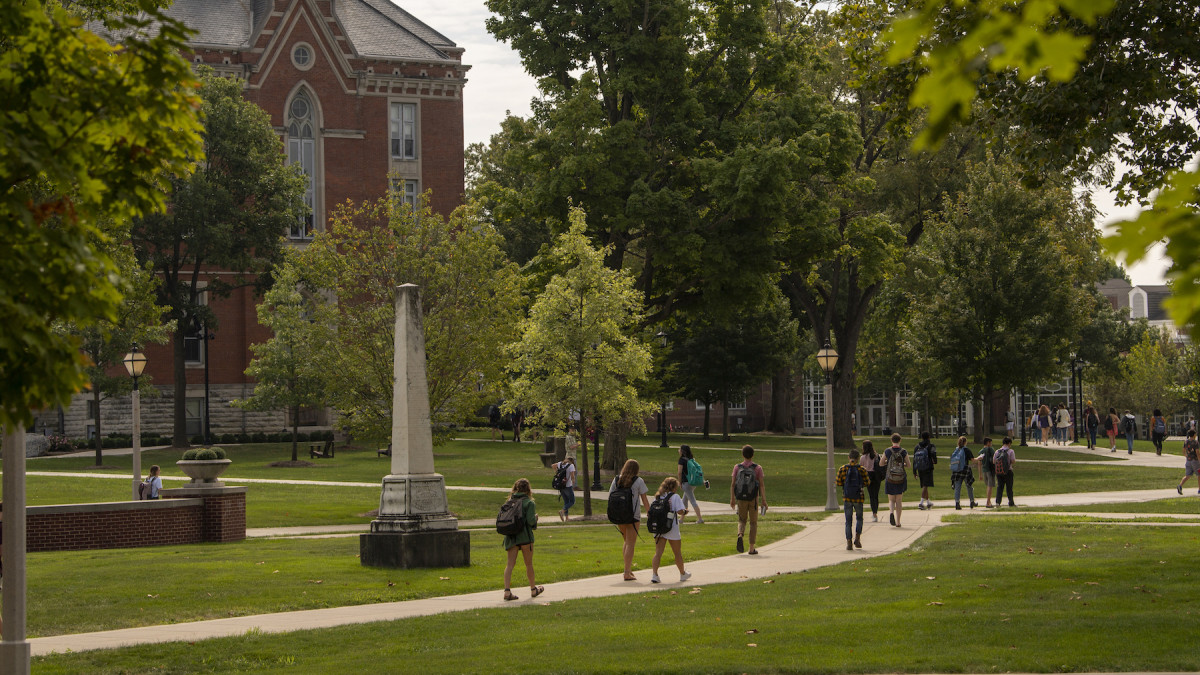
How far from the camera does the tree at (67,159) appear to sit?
16.1 ft

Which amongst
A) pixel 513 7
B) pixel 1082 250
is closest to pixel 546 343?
pixel 513 7

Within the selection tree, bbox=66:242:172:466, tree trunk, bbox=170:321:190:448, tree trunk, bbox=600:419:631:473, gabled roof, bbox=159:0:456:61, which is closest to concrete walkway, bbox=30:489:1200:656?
tree, bbox=66:242:172:466

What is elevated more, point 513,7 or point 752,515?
point 513,7

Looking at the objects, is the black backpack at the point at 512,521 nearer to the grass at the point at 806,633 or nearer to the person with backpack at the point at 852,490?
the grass at the point at 806,633

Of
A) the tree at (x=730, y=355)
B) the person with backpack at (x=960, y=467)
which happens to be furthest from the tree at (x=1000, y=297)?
the tree at (x=730, y=355)

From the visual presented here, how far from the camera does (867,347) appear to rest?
208ft

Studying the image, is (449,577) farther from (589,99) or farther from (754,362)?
(754,362)

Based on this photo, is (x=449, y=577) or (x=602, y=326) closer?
(x=449, y=577)

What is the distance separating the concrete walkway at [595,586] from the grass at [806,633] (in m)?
0.63

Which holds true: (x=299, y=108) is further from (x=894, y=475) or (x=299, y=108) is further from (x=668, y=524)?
(x=668, y=524)

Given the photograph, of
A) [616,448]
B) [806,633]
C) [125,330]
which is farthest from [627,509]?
[125,330]

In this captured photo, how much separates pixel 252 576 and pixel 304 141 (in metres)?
43.8

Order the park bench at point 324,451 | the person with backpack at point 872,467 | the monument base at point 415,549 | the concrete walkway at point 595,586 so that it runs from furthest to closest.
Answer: the park bench at point 324,451 → the person with backpack at point 872,467 → the monument base at point 415,549 → the concrete walkway at point 595,586

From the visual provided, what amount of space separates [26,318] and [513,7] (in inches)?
1302
